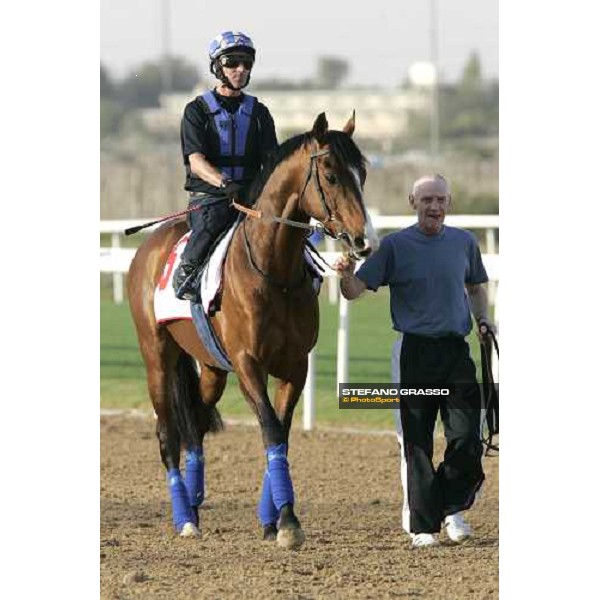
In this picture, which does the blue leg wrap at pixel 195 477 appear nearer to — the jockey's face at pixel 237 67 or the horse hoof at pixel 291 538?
the horse hoof at pixel 291 538

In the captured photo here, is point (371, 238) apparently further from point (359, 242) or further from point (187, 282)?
point (187, 282)

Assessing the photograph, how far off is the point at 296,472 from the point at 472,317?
2722 millimetres

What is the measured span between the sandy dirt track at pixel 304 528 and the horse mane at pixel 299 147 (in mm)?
1688

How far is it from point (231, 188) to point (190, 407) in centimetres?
149

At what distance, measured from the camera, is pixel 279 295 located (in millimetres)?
6746

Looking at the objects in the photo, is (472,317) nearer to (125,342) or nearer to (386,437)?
(386,437)

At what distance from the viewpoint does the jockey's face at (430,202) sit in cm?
637

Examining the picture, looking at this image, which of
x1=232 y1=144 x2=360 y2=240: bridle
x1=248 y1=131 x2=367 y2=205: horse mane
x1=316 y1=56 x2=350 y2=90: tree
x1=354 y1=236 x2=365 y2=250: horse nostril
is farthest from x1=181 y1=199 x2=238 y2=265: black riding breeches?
x1=316 y1=56 x2=350 y2=90: tree

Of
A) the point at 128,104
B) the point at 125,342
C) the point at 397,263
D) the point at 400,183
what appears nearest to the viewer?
the point at 397,263

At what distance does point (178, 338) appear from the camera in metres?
7.62

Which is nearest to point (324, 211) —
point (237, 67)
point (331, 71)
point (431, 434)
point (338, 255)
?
point (237, 67)

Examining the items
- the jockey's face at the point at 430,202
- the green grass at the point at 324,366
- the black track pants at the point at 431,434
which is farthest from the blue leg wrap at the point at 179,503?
the green grass at the point at 324,366

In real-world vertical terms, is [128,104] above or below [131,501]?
above
